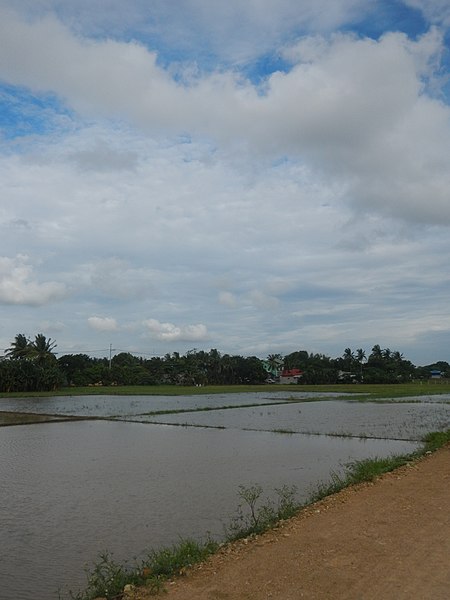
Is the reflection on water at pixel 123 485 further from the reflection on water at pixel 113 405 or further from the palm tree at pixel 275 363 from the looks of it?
the palm tree at pixel 275 363

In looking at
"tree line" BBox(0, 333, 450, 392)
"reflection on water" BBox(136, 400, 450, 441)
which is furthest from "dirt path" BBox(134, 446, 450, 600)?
"tree line" BBox(0, 333, 450, 392)

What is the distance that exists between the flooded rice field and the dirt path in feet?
4.57

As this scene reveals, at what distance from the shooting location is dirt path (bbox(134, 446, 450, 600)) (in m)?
4.35

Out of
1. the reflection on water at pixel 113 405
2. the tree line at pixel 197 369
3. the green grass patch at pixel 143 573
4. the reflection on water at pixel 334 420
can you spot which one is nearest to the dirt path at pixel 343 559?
the green grass patch at pixel 143 573

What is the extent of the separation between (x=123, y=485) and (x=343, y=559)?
19.0 ft

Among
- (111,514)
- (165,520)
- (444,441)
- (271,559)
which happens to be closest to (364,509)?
(271,559)

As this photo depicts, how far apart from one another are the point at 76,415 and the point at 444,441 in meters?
18.9

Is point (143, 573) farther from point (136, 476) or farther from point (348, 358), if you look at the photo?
point (348, 358)

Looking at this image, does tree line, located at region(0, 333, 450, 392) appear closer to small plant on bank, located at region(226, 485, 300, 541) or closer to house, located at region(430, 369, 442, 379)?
house, located at region(430, 369, 442, 379)

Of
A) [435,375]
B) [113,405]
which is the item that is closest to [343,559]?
[113,405]

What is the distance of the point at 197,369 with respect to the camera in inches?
3383

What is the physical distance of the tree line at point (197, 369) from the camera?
64188mm

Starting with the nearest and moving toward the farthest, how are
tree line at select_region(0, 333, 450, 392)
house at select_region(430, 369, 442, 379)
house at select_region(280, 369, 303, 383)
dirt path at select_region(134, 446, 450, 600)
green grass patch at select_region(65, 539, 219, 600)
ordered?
dirt path at select_region(134, 446, 450, 600) < green grass patch at select_region(65, 539, 219, 600) < tree line at select_region(0, 333, 450, 392) < house at select_region(280, 369, 303, 383) < house at select_region(430, 369, 442, 379)

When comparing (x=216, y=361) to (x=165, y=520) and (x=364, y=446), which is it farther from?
(x=165, y=520)
